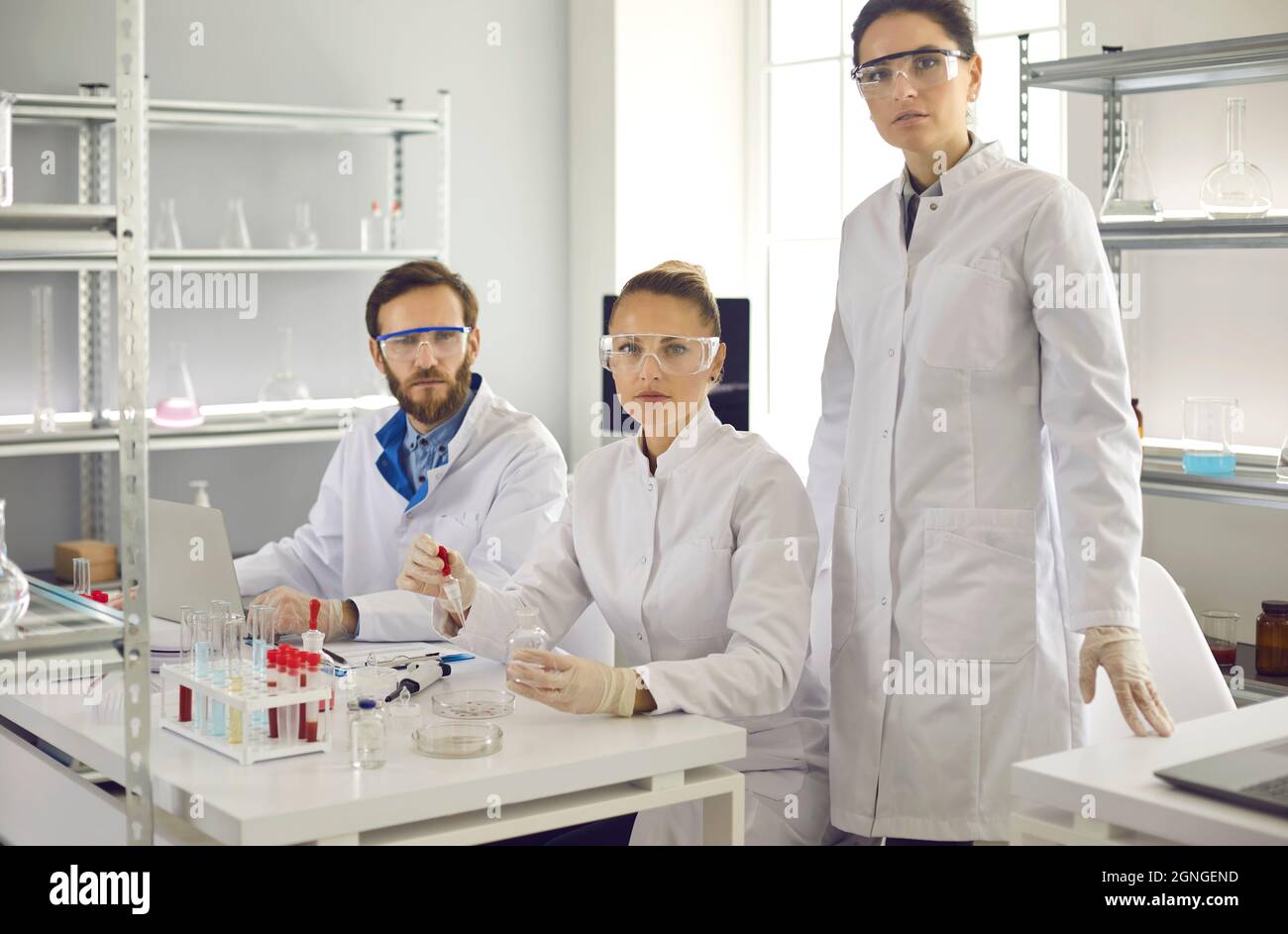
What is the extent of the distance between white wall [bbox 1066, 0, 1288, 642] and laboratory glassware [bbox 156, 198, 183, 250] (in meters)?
2.32

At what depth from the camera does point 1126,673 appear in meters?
1.79

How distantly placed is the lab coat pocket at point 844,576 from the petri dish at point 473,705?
1.79ft

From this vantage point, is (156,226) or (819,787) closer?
(819,787)

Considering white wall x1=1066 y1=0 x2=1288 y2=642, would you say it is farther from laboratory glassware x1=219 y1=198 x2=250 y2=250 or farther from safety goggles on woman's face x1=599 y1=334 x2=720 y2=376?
laboratory glassware x1=219 y1=198 x2=250 y2=250

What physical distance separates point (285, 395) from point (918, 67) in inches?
94.9

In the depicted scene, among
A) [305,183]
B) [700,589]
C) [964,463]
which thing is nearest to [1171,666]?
[964,463]

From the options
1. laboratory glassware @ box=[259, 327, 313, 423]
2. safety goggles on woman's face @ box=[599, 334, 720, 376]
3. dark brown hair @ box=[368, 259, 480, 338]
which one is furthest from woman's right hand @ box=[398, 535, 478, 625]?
laboratory glassware @ box=[259, 327, 313, 423]

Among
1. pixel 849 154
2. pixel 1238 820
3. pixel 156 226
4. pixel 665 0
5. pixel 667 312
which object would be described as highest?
pixel 665 0

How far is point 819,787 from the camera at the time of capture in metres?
2.13

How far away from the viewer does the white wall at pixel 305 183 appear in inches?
148

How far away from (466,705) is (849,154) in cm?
309

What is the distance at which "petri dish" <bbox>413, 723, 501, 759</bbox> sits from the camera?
1.67 m
